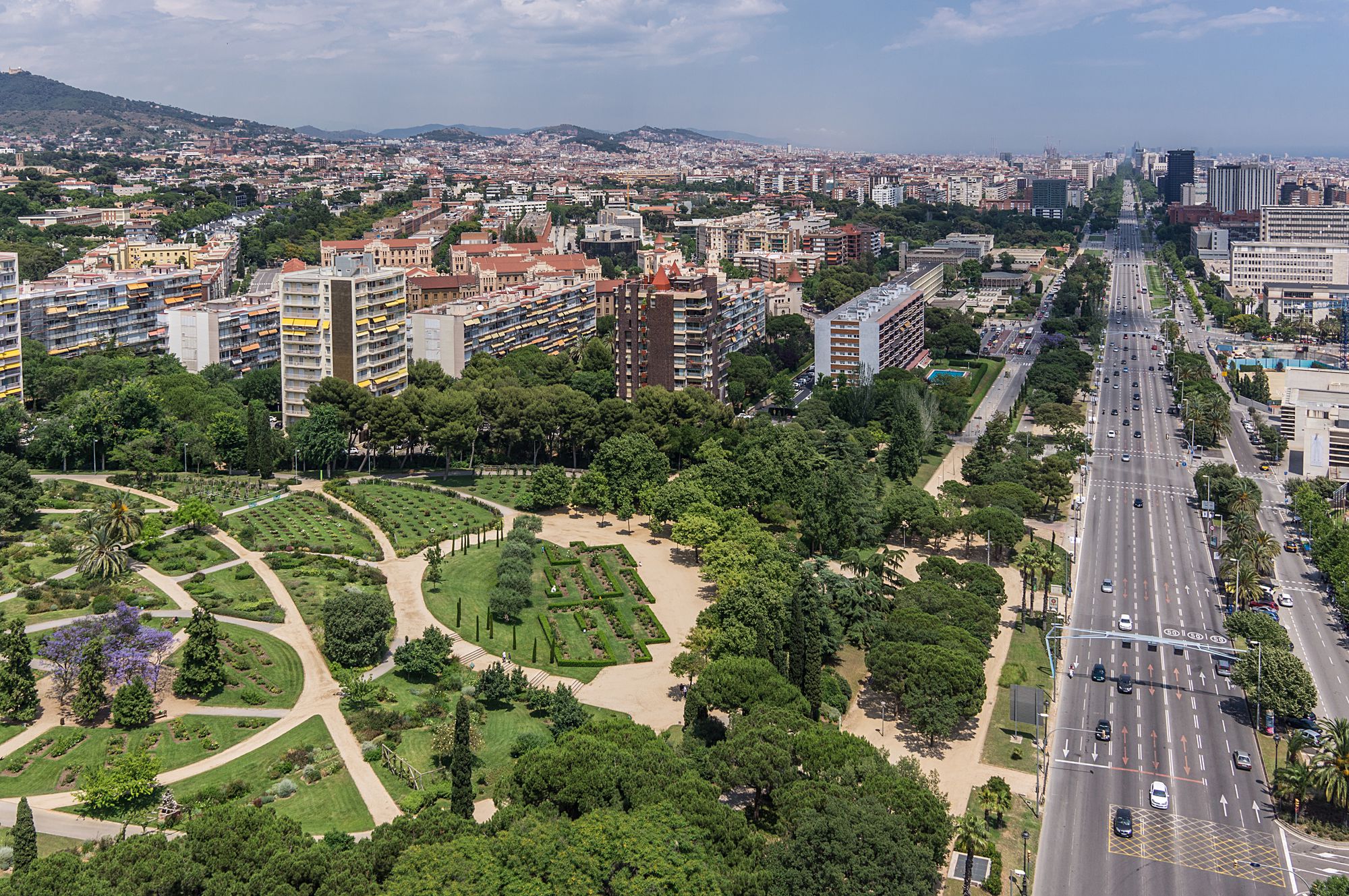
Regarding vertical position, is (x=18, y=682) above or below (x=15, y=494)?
below

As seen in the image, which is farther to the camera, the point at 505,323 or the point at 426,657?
the point at 505,323

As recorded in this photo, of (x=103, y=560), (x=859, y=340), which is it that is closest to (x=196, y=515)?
(x=103, y=560)

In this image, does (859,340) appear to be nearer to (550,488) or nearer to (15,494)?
(550,488)

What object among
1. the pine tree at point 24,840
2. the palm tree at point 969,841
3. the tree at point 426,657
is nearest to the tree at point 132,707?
the pine tree at point 24,840

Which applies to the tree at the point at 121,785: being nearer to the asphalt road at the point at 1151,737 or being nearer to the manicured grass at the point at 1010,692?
the asphalt road at the point at 1151,737

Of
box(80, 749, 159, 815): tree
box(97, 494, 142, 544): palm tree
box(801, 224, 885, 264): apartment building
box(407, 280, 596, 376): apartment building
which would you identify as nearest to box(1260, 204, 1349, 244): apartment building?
box(801, 224, 885, 264): apartment building
